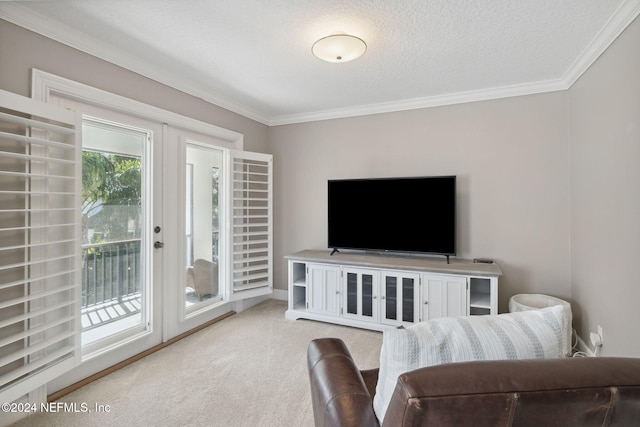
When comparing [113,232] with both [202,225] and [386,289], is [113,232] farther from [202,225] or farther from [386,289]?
[386,289]

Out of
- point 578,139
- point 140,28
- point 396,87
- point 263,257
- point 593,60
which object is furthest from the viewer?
point 263,257

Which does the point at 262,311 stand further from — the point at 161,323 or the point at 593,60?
the point at 593,60

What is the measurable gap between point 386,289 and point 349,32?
2.33 m

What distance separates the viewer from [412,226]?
327 cm

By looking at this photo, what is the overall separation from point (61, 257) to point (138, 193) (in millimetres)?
926

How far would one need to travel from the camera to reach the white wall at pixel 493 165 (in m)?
2.96

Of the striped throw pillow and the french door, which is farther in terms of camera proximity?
the french door

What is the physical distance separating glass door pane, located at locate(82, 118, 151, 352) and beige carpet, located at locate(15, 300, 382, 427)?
1.43ft

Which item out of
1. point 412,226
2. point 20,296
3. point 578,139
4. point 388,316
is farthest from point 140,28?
point 578,139

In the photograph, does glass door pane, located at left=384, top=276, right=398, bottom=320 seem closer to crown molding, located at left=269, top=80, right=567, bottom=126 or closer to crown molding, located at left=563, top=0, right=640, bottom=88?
crown molding, located at left=269, top=80, right=567, bottom=126

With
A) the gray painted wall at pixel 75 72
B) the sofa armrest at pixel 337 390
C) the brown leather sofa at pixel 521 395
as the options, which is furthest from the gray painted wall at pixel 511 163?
the sofa armrest at pixel 337 390

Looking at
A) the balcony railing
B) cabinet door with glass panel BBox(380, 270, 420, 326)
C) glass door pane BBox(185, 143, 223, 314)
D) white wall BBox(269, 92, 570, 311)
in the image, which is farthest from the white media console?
the balcony railing

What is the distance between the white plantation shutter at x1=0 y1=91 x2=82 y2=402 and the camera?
5.73ft

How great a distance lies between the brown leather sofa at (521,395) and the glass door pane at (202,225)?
2957mm
